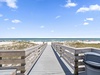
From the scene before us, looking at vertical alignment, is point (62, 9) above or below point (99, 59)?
above

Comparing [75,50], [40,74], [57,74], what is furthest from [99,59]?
[40,74]

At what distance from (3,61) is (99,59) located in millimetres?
2588

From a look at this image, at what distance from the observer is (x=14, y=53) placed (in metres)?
4.41

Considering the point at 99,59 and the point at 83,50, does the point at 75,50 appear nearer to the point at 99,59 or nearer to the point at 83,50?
the point at 83,50

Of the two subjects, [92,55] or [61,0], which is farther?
[61,0]

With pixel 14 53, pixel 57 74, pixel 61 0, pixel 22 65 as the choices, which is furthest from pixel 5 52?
pixel 61 0

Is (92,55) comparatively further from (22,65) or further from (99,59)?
(22,65)

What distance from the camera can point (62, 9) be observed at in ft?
71.8

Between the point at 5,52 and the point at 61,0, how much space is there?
595 inches

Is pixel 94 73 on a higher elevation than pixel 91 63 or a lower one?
lower

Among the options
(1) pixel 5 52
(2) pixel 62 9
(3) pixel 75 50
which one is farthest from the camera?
(2) pixel 62 9

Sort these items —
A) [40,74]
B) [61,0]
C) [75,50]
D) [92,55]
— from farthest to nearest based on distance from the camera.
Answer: [61,0], [40,74], [75,50], [92,55]

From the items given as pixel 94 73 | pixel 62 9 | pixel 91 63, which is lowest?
pixel 94 73

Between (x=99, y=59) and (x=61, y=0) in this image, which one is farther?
(x=61, y=0)
